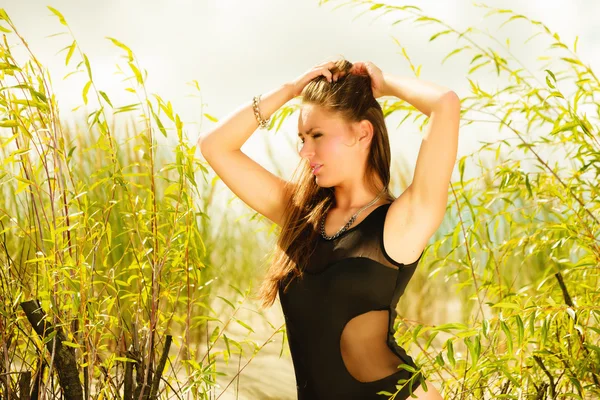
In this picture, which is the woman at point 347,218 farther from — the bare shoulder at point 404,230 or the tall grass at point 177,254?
the tall grass at point 177,254

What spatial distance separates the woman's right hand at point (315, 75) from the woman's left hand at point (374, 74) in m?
0.04

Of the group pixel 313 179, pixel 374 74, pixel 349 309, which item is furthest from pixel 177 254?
pixel 374 74

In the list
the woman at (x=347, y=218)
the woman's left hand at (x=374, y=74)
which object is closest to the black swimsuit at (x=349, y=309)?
the woman at (x=347, y=218)

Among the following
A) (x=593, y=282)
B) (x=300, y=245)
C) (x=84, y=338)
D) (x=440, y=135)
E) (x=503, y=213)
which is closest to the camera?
(x=440, y=135)

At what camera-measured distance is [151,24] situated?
4.47 metres

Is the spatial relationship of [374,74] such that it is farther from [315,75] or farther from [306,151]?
[306,151]

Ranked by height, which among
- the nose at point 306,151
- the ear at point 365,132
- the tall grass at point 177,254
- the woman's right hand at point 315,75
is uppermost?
the woman's right hand at point 315,75

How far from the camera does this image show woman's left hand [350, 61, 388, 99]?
213 centimetres

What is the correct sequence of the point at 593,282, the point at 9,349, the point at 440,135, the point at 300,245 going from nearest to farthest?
A: the point at 440,135 < the point at 300,245 < the point at 9,349 < the point at 593,282

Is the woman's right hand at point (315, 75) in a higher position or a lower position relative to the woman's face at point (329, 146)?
higher

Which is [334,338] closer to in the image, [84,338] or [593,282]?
[84,338]

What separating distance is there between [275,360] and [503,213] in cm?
195

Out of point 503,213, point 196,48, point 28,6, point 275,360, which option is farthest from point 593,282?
point 28,6

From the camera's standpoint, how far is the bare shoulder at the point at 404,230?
1988 millimetres
